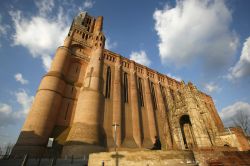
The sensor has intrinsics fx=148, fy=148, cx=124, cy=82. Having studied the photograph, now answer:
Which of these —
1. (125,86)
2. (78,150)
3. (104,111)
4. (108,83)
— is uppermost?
(125,86)

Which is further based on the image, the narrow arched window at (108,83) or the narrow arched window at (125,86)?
the narrow arched window at (125,86)

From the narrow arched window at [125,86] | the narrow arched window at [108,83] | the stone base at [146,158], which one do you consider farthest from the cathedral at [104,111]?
the stone base at [146,158]

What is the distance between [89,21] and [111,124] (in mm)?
25709

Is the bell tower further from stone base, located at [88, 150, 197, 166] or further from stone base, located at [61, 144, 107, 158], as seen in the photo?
stone base, located at [88, 150, 197, 166]

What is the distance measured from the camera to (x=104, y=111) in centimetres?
2136

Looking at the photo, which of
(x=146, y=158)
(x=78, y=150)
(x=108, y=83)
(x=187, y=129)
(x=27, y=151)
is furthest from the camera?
(x=108, y=83)

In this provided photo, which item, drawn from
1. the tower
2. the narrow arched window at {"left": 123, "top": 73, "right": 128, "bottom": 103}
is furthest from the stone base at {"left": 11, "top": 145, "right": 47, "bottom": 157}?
the narrow arched window at {"left": 123, "top": 73, "right": 128, "bottom": 103}

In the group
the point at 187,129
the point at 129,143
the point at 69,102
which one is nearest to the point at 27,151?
the point at 69,102

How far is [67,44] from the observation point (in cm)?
2480

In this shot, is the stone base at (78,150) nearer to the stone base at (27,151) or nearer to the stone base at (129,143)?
the stone base at (27,151)

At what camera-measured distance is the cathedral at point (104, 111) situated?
46.9ft

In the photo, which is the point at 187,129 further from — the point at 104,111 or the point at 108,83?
the point at 108,83

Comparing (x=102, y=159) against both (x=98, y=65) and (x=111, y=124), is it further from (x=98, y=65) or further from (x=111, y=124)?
(x=98, y=65)

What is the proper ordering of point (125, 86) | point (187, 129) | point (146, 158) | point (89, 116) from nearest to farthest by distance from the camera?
point (146, 158), point (187, 129), point (89, 116), point (125, 86)
